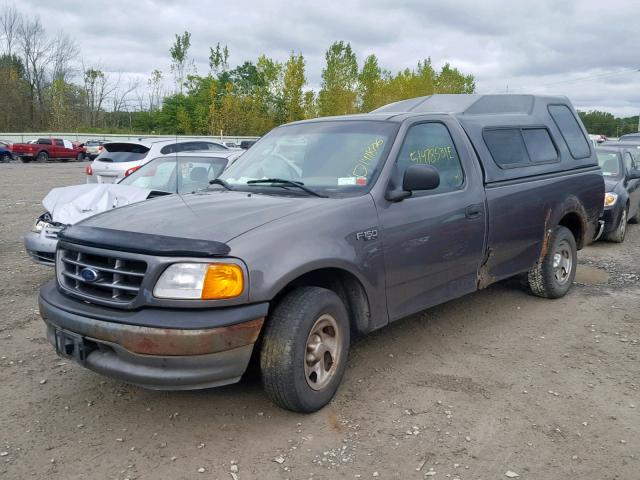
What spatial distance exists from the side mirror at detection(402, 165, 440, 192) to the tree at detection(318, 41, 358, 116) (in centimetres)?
4204

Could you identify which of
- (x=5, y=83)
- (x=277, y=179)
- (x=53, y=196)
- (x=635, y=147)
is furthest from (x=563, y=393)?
(x=5, y=83)

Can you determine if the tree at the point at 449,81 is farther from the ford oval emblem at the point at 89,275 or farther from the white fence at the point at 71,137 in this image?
the ford oval emblem at the point at 89,275

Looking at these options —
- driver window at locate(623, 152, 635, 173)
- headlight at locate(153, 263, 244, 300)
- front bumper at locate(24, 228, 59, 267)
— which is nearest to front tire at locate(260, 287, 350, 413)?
headlight at locate(153, 263, 244, 300)

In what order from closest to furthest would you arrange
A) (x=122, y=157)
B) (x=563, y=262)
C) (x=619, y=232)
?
(x=563, y=262) → (x=619, y=232) → (x=122, y=157)

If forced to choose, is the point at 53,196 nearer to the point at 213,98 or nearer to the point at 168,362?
the point at 168,362

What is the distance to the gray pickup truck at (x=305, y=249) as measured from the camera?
3064mm

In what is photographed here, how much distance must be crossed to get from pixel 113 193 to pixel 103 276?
368 centimetres

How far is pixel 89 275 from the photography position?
10.8 feet

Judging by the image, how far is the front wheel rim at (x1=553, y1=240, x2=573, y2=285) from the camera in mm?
5941

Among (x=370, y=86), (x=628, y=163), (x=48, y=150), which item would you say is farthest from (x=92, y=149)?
(x=628, y=163)

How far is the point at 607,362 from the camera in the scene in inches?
174

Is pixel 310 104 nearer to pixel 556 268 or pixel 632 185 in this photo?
pixel 632 185

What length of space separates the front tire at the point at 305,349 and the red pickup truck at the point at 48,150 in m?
37.1

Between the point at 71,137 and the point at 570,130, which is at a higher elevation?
the point at 570,130
